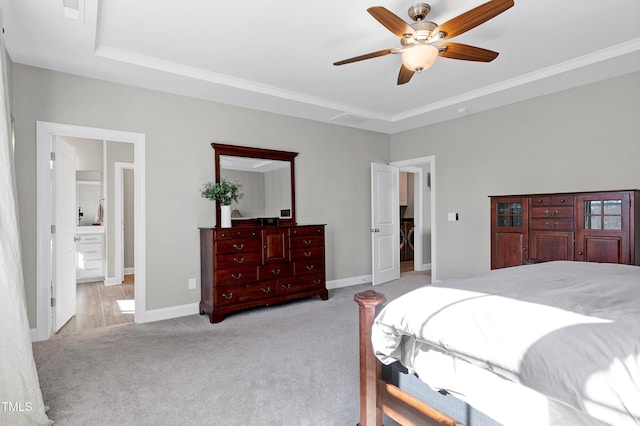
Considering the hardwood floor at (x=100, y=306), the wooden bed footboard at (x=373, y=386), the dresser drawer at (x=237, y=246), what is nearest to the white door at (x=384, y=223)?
the dresser drawer at (x=237, y=246)

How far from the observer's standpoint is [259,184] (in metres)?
4.49

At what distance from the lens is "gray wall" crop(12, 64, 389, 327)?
3.18 m

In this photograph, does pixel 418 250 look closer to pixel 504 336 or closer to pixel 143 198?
pixel 143 198

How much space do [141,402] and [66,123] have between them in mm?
2713

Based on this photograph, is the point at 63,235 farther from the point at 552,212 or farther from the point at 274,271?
the point at 552,212

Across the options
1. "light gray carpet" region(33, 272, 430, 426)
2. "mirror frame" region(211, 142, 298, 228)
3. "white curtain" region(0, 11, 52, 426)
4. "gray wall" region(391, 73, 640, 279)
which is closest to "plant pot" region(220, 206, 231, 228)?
"mirror frame" region(211, 142, 298, 228)

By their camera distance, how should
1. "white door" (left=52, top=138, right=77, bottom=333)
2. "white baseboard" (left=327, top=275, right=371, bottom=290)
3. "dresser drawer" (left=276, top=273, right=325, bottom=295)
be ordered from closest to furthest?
"white door" (left=52, top=138, right=77, bottom=333)
"dresser drawer" (left=276, top=273, right=325, bottom=295)
"white baseboard" (left=327, top=275, right=371, bottom=290)

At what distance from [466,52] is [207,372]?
3.04 meters

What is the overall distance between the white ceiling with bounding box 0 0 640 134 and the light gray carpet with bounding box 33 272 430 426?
100 inches

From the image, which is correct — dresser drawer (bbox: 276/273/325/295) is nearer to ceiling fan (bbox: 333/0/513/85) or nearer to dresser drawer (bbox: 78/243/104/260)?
ceiling fan (bbox: 333/0/513/85)

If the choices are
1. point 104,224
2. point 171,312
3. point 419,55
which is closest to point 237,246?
point 171,312

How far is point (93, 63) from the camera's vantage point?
3148 mm

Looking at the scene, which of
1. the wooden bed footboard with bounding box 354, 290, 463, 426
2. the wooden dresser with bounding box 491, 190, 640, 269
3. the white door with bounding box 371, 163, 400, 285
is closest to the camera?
the wooden bed footboard with bounding box 354, 290, 463, 426

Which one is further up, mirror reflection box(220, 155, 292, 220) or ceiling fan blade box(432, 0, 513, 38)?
ceiling fan blade box(432, 0, 513, 38)
